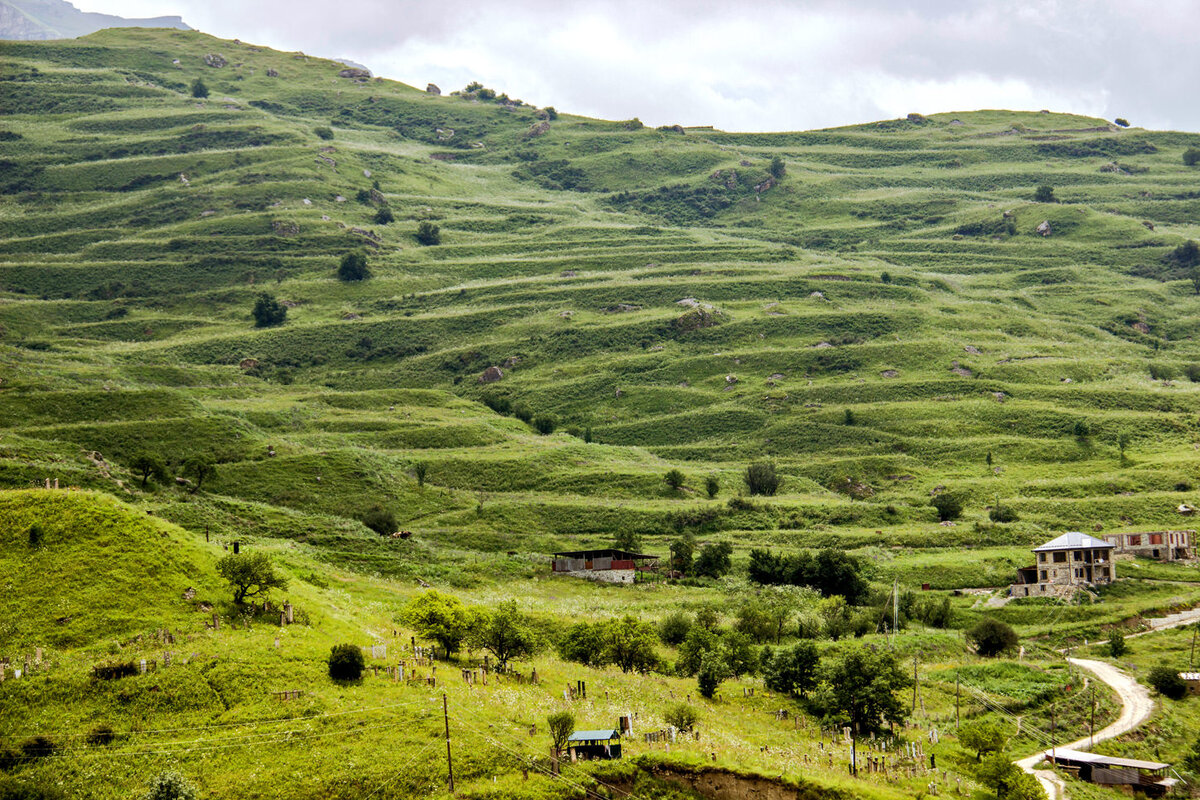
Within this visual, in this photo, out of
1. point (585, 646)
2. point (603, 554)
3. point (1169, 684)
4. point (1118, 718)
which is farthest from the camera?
point (603, 554)

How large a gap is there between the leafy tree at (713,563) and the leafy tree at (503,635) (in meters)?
37.0

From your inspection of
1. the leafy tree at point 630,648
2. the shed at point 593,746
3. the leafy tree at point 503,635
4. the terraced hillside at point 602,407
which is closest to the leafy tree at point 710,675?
the leafy tree at point 630,648

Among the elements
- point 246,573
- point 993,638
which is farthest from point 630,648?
point 993,638

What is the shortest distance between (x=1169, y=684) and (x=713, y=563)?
40823mm

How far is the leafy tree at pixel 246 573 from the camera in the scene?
5697 cm

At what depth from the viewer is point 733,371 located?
165375mm

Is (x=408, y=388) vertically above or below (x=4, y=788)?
above

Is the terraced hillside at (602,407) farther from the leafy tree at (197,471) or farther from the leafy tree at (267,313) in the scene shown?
the leafy tree at (267,313)

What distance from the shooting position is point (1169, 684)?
67.8 m

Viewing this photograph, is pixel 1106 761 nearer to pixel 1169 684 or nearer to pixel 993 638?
pixel 1169 684

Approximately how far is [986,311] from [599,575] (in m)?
124

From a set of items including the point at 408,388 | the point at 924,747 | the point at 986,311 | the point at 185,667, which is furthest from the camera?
the point at 986,311

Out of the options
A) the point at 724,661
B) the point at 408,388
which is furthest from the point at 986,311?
the point at 724,661

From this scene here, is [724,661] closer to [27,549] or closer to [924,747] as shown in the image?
[924,747]
